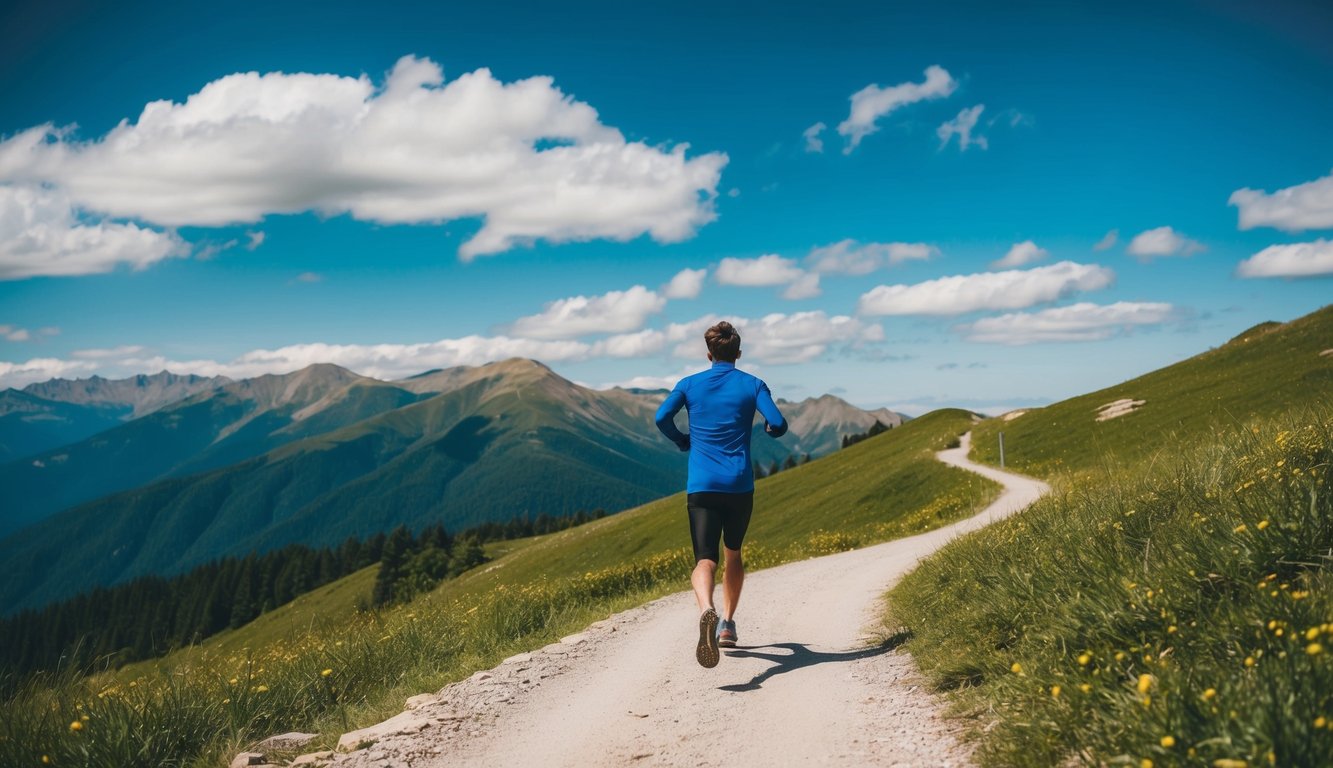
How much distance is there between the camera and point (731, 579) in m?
9.45

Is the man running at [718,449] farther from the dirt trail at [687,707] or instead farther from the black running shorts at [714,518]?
the dirt trail at [687,707]

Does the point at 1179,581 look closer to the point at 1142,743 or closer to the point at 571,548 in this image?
the point at 1142,743

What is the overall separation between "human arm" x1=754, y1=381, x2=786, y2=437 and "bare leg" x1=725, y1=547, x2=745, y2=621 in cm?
150

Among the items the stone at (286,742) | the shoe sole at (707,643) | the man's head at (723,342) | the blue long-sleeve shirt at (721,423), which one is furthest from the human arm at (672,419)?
the stone at (286,742)

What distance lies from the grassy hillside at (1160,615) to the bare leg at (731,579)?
2.07 m

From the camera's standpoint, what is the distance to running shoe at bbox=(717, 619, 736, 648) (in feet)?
31.4

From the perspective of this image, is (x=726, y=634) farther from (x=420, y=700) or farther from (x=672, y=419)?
(x=420, y=700)

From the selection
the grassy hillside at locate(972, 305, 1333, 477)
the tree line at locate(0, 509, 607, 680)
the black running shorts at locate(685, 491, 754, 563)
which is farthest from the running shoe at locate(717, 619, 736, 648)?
the tree line at locate(0, 509, 607, 680)

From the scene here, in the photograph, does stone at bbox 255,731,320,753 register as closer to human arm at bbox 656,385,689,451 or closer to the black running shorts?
the black running shorts

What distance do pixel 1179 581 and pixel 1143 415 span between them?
4484 cm

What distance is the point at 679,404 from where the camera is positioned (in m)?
9.51

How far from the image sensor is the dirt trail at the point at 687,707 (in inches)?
236

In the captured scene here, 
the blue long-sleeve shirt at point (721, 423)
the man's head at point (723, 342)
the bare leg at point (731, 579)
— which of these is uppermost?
the man's head at point (723, 342)

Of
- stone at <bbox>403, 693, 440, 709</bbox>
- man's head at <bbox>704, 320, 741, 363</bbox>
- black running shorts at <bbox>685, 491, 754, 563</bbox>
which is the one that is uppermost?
man's head at <bbox>704, 320, 741, 363</bbox>
